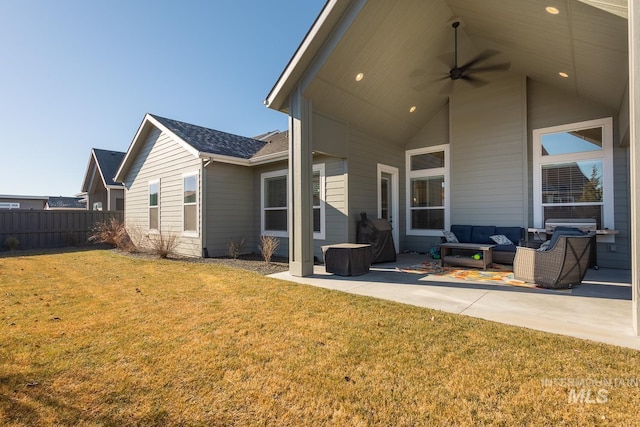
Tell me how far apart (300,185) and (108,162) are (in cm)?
1451

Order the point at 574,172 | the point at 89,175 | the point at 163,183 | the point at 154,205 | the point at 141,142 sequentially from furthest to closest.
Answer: the point at 89,175 → the point at 141,142 → the point at 154,205 → the point at 163,183 → the point at 574,172

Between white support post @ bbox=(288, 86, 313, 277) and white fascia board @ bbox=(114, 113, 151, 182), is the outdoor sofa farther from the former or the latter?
white fascia board @ bbox=(114, 113, 151, 182)

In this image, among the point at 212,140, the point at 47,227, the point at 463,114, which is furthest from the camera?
the point at 47,227

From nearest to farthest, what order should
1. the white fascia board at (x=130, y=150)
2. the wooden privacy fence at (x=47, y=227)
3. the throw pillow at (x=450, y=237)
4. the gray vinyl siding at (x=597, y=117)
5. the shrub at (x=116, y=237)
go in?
the gray vinyl siding at (x=597, y=117) < the throw pillow at (x=450, y=237) < the shrub at (x=116, y=237) < the white fascia board at (x=130, y=150) < the wooden privacy fence at (x=47, y=227)

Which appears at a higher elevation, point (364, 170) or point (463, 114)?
point (463, 114)

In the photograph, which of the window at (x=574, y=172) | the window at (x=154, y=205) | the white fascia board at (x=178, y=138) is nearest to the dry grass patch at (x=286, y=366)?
the white fascia board at (x=178, y=138)

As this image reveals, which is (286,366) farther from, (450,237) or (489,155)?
(489,155)

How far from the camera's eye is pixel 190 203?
9156 millimetres

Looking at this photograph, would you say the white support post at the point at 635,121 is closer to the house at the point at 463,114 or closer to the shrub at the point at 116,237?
the house at the point at 463,114

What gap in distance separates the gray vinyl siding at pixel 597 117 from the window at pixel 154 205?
37.7 ft

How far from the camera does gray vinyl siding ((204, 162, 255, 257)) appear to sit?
8688 millimetres

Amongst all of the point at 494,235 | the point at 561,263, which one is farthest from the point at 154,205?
the point at 561,263

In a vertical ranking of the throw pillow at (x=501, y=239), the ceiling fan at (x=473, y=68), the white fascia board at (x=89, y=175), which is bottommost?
the throw pillow at (x=501, y=239)

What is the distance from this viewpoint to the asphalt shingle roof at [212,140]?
894 cm
